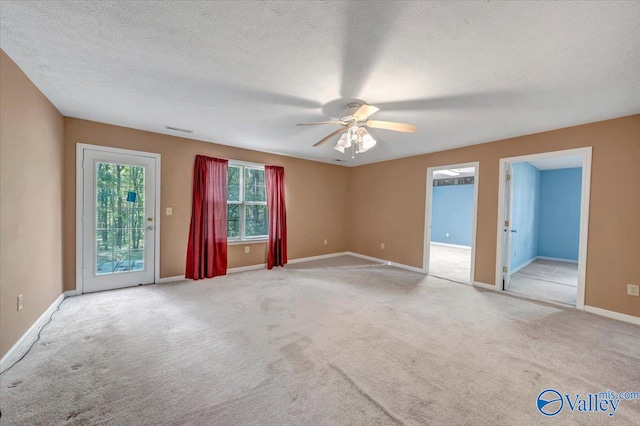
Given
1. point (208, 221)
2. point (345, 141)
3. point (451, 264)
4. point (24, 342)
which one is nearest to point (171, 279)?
point (208, 221)

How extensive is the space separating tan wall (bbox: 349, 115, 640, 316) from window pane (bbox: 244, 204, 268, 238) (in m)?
2.61

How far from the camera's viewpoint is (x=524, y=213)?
591 centimetres

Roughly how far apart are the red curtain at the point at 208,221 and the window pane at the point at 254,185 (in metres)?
0.48

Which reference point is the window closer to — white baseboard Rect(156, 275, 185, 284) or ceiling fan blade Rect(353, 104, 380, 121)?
white baseboard Rect(156, 275, 185, 284)

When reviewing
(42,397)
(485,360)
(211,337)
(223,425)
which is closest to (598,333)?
(485,360)

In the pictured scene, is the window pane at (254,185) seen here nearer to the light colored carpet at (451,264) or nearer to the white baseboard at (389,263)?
the white baseboard at (389,263)

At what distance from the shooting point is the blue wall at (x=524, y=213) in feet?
17.2

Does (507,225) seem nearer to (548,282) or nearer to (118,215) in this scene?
(548,282)

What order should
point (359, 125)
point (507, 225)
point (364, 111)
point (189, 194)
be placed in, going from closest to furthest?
point (364, 111)
point (359, 125)
point (507, 225)
point (189, 194)

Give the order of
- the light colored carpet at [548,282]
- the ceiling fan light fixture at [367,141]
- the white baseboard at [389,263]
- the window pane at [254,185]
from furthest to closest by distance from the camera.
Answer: the white baseboard at [389,263] → the window pane at [254,185] → the light colored carpet at [548,282] → the ceiling fan light fixture at [367,141]

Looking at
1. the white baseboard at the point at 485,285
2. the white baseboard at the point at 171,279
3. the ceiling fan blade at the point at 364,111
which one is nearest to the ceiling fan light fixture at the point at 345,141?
the ceiling fan blade at the point at 364,111

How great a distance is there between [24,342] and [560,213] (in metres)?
10.0

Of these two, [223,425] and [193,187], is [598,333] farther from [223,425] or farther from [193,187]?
[193,187]

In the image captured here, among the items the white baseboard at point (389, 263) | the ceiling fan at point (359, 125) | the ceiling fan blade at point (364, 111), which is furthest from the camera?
the white baseboard at point (389, 263)
